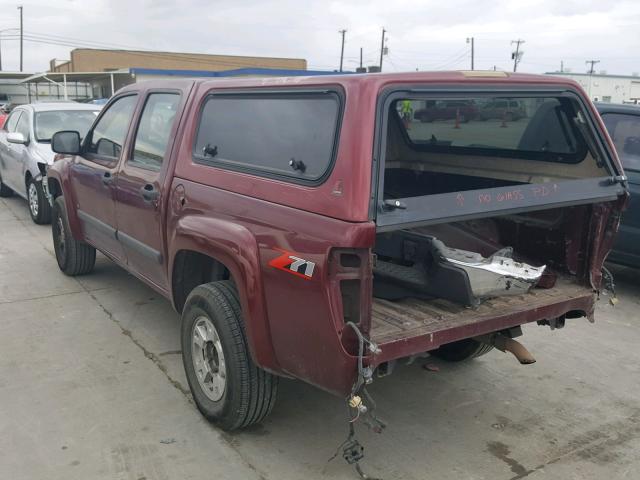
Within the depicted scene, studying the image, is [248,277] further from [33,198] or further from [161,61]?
[161,61]

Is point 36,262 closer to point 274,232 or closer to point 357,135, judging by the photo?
point 274,232

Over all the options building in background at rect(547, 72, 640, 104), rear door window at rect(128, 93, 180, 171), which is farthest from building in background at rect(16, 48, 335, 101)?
rear door window at rect(128, 93, 180, 171)

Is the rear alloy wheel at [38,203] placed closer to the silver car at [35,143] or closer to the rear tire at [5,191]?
the silver car at [35,143]

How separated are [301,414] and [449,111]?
2.24m

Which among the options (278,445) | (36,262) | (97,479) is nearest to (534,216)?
(278,445)

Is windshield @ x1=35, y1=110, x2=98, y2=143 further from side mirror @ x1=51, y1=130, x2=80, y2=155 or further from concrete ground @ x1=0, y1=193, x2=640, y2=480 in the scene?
concrete ground @ x1=0, y1=193, x2=640, y2=480

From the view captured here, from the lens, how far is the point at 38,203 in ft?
27.6

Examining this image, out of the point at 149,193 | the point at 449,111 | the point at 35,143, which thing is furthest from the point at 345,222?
the point at 35,143

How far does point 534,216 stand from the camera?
3.87 m

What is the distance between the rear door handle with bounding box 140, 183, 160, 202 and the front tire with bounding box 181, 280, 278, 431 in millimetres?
816

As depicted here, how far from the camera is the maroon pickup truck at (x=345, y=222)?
263cm

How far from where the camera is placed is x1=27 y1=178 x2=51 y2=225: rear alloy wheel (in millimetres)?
8312

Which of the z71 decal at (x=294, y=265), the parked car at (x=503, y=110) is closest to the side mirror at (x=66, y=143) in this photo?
the z71 decal at (x=294, y=265)

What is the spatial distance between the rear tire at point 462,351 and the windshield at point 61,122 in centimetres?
643
